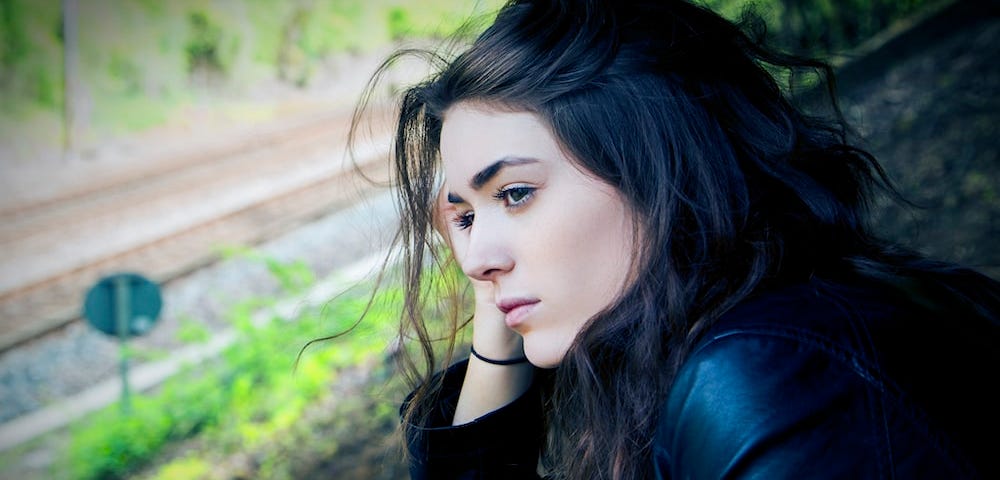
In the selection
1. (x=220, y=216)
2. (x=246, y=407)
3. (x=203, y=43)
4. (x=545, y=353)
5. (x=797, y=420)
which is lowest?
(x=797, y=420)

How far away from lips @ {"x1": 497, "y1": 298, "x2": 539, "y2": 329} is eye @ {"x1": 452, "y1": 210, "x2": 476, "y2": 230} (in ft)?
0.97

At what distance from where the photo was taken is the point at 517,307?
1373 millimetres

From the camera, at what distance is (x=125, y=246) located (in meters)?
5.05

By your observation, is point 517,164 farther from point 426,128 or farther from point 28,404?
point 28,404

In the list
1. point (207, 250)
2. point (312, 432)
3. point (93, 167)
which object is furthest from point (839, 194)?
point (93, 167)

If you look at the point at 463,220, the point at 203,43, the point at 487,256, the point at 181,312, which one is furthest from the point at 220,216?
the point at 487,256

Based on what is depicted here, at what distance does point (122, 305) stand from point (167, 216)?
145cm

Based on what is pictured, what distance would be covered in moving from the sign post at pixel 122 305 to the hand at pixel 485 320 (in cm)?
291

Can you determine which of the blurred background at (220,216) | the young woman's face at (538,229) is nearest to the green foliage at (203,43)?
the blurred background at (220,216)

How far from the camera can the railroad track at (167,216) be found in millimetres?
4621

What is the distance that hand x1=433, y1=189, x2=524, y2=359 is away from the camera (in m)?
1.64

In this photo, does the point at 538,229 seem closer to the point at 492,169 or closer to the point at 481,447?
the point at 492,169

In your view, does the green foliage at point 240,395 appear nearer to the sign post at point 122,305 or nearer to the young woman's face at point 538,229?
the sign post at point 122,305

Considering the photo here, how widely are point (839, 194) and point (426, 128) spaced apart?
2.83ft
